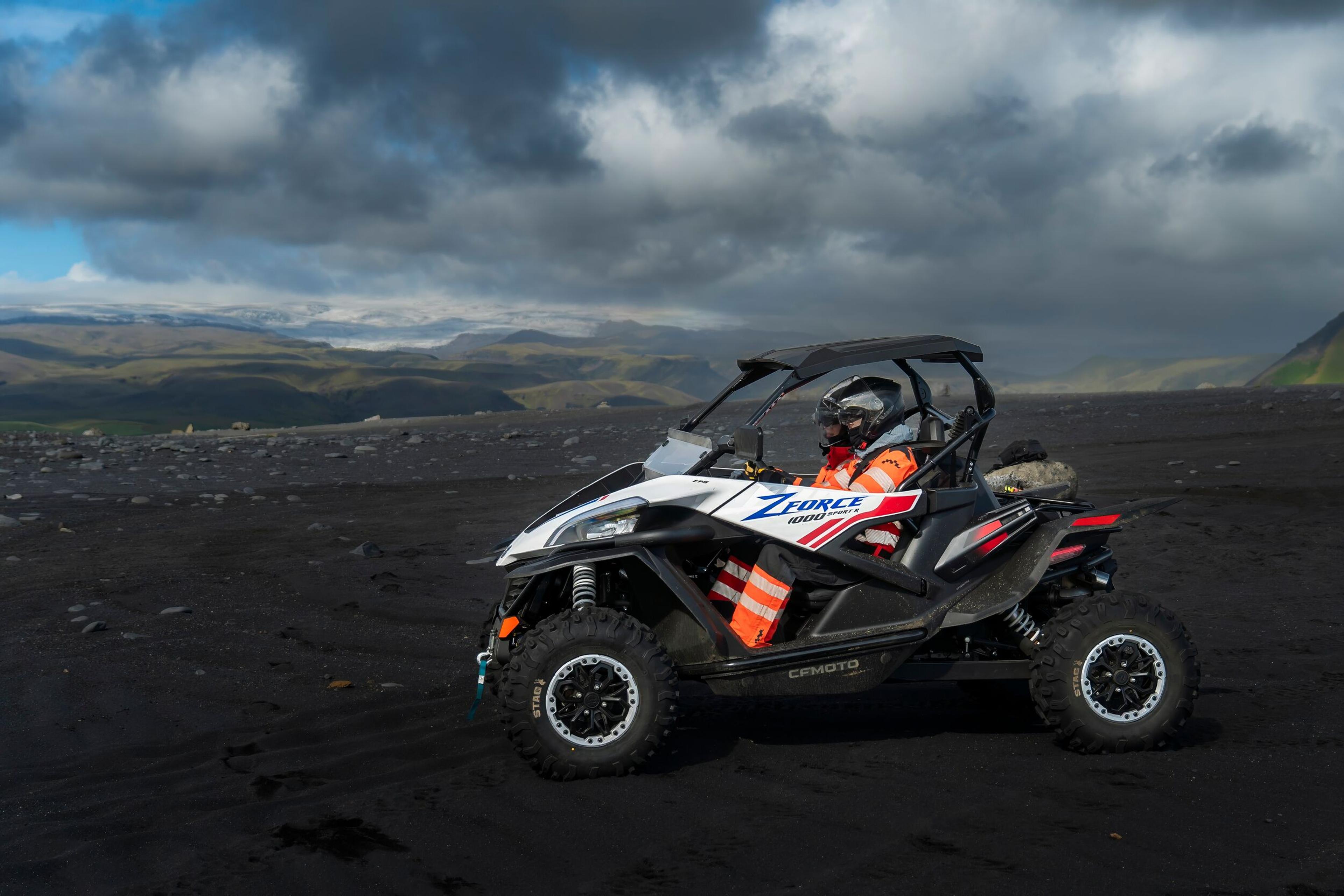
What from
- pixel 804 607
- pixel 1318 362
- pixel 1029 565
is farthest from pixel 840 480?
pixel 1318 362

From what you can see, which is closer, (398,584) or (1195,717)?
(1195,717)

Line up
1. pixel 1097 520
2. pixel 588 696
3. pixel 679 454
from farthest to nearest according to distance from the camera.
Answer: pixel 1097 520 → pixel 679 454 → pixel 588 696

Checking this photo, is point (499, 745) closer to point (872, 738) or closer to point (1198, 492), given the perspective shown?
point (872, 738)

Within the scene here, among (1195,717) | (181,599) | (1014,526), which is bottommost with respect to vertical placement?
(181,599)

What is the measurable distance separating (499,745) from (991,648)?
2.99m

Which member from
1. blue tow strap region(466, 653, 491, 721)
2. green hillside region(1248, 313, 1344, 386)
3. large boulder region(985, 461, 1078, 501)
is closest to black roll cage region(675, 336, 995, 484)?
blue tow strap region(466, 653, 491, 721)

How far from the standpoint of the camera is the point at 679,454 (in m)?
6.34

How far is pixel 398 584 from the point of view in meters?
11.1

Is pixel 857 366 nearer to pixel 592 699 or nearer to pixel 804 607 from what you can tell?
pixel 804 607

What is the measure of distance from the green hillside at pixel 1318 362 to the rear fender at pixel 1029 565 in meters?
108

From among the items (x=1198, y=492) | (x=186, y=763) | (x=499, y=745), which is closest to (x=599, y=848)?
(x=499, y=745)

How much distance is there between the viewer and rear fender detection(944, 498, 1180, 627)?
6.21 metres

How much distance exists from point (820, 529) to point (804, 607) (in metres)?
0.49

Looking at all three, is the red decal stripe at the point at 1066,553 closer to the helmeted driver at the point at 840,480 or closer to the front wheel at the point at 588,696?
the helmeted driver at the point at 840,480
